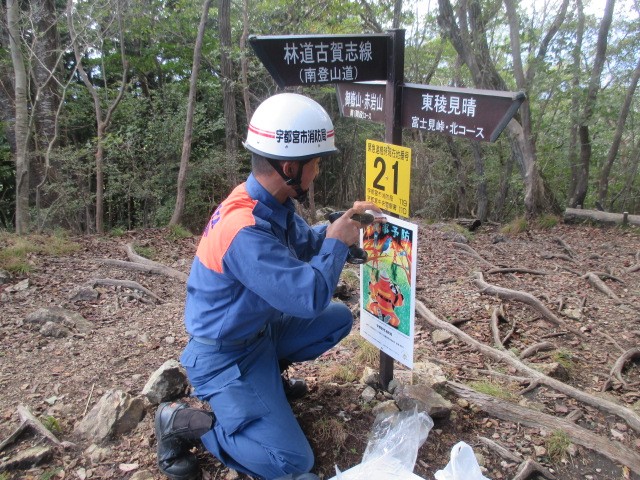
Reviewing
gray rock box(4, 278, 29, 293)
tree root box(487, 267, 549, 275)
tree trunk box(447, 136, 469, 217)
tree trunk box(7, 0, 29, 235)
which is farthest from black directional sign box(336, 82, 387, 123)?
tree trunk box(447, 136, 469, 217)

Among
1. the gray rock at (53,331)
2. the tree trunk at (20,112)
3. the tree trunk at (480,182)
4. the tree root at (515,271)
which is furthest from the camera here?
the tree trunk at (480,182)

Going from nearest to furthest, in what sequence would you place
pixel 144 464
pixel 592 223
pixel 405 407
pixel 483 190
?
1. pixel 144 464
2. pixel 405 407
3. pixel 592 223
4. pixel 483 190

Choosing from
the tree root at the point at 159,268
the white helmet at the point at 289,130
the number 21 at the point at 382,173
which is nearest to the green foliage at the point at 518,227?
the tree root at the point at 159,268

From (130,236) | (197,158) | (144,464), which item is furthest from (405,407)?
(197,158)

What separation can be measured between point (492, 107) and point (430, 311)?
297 centimetres

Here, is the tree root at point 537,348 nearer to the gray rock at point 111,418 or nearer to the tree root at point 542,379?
the tree root at point 542,379

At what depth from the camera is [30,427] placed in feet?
9.04

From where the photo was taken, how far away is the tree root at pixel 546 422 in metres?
2.50

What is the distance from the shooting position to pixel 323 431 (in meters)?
2.63

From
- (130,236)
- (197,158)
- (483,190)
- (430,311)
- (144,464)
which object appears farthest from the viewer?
(483,190)

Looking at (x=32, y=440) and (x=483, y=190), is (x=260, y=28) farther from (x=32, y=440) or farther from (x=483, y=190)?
(x=32, y=440)

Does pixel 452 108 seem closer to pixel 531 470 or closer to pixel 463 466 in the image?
pixel 463 466

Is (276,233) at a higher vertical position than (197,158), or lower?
higher

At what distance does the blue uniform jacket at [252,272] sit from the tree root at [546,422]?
1367 millimetres
